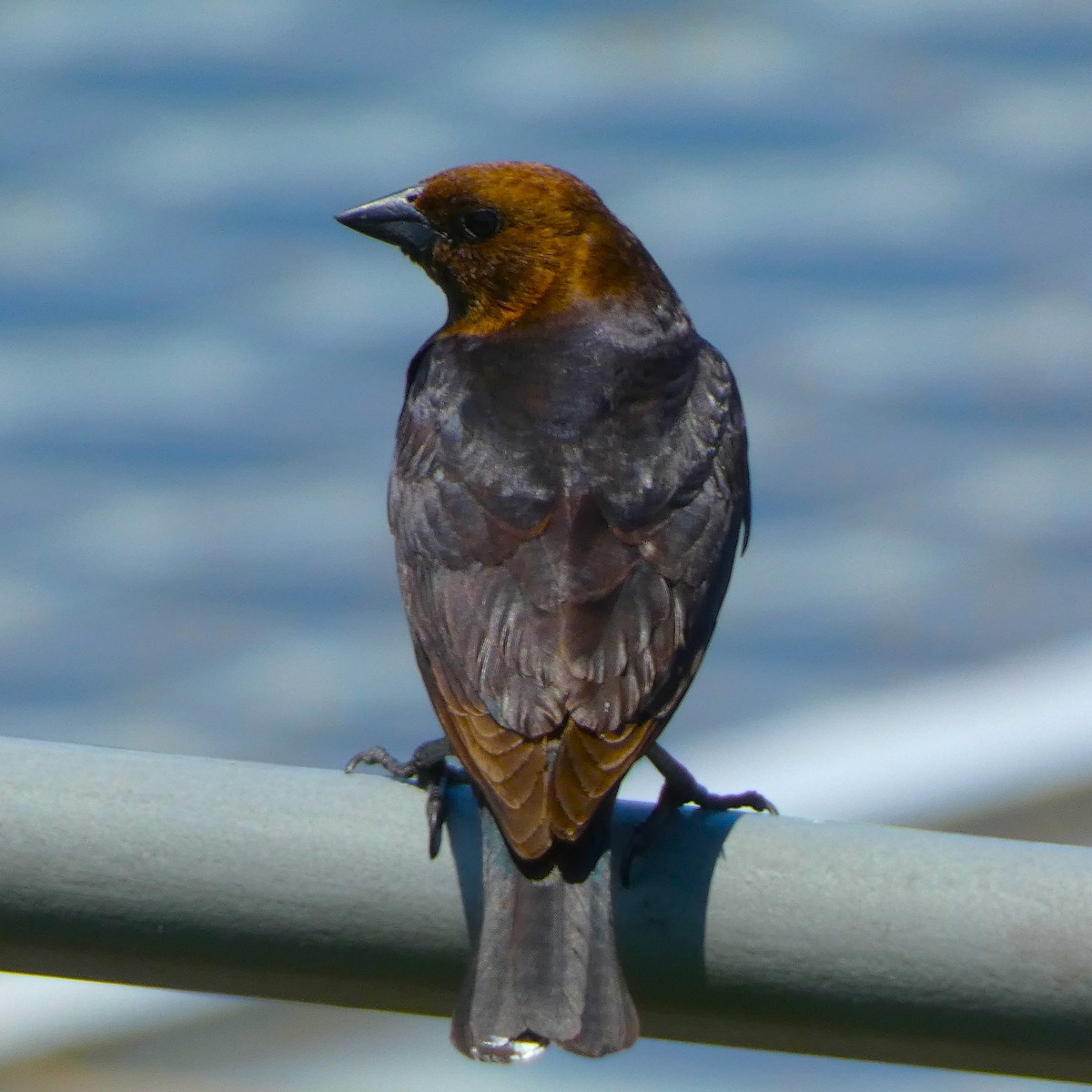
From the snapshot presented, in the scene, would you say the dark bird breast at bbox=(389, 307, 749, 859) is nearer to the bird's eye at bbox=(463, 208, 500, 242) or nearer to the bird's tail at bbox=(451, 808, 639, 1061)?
the bird's tail at bbox=(451, 808, 639, 1061)

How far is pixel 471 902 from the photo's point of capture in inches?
86.4

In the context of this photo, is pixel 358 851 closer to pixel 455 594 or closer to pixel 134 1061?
pixel 455 594

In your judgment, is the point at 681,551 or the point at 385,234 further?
the point at 385,234

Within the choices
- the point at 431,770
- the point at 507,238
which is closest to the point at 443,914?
the point at 431,770

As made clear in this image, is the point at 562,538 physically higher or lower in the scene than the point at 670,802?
higher

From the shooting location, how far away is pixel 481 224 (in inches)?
153

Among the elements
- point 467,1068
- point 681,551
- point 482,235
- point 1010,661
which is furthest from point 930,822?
point 681,551

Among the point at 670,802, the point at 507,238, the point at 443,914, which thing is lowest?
the point at 443,914

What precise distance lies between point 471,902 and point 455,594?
833mm

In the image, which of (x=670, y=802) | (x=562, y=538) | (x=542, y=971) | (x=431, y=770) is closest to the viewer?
(x=542, y=971)

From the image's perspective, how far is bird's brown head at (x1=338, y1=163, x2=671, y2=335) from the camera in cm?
386

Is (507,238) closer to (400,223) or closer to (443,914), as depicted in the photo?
(400,223)

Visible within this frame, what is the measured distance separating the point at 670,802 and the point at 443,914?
0.63 m

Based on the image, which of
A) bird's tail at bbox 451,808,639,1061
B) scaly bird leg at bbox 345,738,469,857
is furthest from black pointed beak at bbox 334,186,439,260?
bird's tail at bbox 451,808,639,1061
